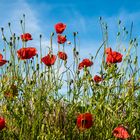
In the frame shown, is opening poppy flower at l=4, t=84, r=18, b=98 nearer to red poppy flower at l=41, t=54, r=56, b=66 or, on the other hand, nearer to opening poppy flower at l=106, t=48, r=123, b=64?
red poppy flower at l=41, t=54, r=56, b=66

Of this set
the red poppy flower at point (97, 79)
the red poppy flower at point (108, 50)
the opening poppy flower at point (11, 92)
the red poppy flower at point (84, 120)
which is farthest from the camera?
the red poppy flower at point (97, 79)

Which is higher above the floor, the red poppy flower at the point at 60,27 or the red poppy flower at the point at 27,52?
the red poppy flower at the point at 60,27

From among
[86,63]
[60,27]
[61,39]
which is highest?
[60,27]

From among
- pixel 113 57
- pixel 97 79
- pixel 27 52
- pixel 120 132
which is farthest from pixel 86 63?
pixel 120 132

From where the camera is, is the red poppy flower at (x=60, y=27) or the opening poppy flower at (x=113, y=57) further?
the red poppy flower at (x=60, y=27)

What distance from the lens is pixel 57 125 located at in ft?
12.0

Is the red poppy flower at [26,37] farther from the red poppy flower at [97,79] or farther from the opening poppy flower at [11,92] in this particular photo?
the red poppy flower at [97,79]

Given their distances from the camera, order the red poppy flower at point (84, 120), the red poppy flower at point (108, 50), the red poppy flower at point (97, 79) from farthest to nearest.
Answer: the red poppy flower at point (97, 79), the red poppy flower at point (108, 50), the red poppy flower at point (84, 120)

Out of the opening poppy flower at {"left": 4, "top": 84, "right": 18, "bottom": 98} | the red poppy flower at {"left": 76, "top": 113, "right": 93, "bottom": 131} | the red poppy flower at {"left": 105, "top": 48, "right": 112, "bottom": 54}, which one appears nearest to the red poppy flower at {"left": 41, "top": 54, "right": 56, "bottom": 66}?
the opening poppy flower at {"left": 4, "top": 84, "right": 18, "bottom": 98}

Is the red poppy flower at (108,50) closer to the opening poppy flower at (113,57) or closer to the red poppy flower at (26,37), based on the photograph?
the opening poppy flower at (113,57)

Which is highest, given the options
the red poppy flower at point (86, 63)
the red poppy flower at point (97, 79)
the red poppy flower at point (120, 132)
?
the red poppy flower at point (86, 63)

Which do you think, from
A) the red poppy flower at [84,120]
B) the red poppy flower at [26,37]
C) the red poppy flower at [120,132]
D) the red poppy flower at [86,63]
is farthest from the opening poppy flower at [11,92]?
the red poppy flower at [120,132]

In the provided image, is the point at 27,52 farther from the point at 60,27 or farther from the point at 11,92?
the point at 60,27

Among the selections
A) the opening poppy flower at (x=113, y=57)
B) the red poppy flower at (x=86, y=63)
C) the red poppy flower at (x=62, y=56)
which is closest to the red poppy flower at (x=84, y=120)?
the opening poppy flower at (x=113, y=57)
